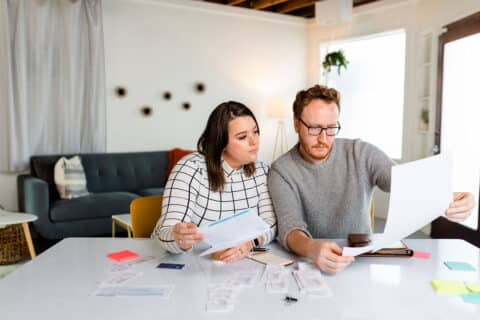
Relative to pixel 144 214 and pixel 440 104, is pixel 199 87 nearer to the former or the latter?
pixel 440 104

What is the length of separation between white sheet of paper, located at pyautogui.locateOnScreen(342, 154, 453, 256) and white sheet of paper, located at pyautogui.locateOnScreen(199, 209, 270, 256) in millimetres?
279

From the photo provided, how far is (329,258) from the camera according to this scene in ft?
4.22

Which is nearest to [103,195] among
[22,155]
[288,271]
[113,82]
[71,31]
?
[22,155]

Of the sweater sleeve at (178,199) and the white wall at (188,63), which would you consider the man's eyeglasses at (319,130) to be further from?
the white wall at (188,63)

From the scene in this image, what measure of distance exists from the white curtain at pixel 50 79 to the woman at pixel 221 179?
11.0 feet

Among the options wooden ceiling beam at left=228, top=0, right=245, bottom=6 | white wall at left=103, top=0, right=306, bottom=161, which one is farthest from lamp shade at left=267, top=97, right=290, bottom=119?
wooden ceiling beam at left=228, top=0, right=245, bottom=6

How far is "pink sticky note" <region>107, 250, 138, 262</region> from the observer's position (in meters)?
1.43

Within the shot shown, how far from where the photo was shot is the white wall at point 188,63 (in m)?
4.99

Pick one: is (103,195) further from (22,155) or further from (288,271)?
(288,271)

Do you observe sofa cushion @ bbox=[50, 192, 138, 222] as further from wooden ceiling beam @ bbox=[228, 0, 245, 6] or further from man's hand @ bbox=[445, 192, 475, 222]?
man's hand @ bbox=[445, 192, 475, 222]

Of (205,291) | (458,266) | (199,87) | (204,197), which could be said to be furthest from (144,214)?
(199,87)

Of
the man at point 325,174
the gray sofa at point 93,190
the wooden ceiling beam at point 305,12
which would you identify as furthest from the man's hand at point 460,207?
the wooden ceiling beam at point 305,12

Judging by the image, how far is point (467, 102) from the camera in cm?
389

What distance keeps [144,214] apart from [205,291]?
827 mm
